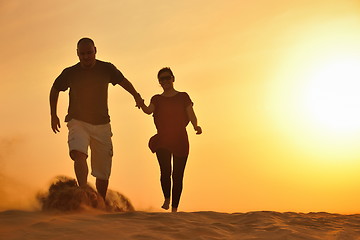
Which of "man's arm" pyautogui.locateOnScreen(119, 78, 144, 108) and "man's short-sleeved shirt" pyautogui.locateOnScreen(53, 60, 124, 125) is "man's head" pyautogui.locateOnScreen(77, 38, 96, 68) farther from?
"man's arm" pyautogui.locateOnScreen(119, 78, 144, 108)

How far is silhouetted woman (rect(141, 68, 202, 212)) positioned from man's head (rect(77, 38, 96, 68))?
121 centimetres

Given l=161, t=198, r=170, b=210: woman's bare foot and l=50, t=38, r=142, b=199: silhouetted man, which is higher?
l=50, t=38, r=142, b=199: silhouetted man

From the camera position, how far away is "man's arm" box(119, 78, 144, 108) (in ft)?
25.1

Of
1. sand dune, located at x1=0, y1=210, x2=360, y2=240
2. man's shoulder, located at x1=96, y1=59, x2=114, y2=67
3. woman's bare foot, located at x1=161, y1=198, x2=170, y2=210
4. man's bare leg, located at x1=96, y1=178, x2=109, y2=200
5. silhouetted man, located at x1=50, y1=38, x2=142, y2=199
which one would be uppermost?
man's shoulder, located at x1=96, y1=59, x2=114, y2=67

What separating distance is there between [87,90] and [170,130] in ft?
5.12

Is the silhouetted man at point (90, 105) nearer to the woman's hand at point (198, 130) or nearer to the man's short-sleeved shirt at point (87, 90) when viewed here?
the man's short-sleeved shirt at point (87, 90)

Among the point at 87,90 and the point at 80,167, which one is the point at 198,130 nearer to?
the point at 87,90

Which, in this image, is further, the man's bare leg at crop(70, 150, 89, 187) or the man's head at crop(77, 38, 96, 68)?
the man's head at crop(77, 38, 96, 68)

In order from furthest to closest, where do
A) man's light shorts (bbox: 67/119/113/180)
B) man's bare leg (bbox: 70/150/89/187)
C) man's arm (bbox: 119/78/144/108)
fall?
man's arm (bbox: 119/78/144/108) < man's light shorts (bbox: 67/119/113/180) < man's bare leg (bbox: 70/150/89/187)

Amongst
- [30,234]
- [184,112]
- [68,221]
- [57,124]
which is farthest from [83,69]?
[30,234]

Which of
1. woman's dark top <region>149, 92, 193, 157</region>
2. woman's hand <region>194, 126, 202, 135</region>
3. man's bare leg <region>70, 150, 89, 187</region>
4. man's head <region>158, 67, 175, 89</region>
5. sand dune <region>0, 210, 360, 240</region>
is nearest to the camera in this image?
sand dune <region>0, 210, 360, 240</region>

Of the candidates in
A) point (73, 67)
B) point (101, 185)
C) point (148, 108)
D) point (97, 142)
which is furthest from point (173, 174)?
point (73, 67)

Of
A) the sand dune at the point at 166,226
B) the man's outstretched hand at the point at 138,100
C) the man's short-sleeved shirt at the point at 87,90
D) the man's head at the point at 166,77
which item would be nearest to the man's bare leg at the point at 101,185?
the man's short-sleeved shirt at the point at 87,90

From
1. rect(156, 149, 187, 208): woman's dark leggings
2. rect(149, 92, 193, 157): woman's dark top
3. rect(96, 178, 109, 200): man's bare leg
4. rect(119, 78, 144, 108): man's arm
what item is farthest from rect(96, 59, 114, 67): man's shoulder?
rect(96, 178, 109, 200): man's bare leg
